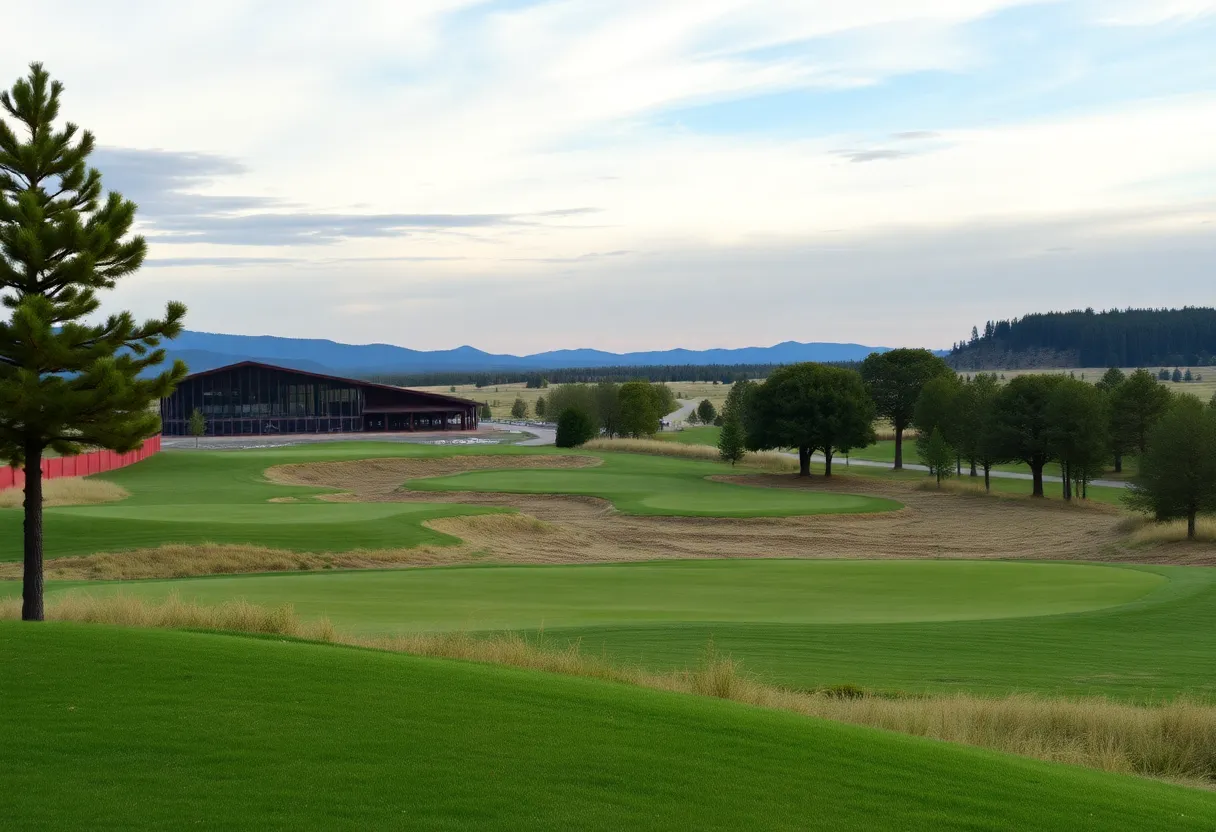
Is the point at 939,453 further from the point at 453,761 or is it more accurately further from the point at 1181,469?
the point at 453,761

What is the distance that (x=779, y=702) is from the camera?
12.4 meters

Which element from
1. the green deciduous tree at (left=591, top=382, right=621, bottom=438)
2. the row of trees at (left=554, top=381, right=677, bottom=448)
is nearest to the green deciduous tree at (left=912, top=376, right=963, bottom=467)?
the row of trees at (left=554, top=381, right=677, bottom=448)

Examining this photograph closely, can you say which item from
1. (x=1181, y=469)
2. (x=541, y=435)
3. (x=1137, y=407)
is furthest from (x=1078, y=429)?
(x=541, y=435)

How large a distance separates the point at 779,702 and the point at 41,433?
12.0m

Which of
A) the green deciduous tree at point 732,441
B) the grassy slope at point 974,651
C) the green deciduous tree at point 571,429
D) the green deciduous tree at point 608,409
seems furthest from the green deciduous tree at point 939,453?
the green deciduous tree at point 608,409

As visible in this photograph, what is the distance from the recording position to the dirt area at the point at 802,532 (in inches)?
1478

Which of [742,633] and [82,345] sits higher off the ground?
[82,345]

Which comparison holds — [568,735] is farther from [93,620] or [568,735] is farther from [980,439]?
[980,439]

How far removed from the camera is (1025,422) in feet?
197

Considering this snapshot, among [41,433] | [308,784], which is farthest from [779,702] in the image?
[41,433]

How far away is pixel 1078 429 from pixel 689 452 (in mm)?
31292

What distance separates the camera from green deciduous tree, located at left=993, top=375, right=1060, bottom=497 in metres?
59.8

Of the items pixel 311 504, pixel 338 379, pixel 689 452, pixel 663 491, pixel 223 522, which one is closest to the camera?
pixel 223 522

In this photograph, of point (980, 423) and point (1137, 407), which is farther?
point (1137, 407)
